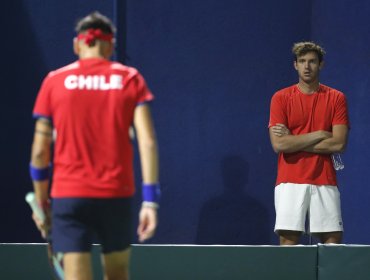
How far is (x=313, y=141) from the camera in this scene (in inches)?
224

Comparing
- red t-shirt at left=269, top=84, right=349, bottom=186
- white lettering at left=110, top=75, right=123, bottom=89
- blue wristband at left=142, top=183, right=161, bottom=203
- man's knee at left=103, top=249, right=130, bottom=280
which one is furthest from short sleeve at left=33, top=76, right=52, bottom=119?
red t-shirt at left=269, top=84, right=349, bottom=186

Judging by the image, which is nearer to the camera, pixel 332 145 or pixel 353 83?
pixel 332 145

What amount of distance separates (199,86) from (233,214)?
1.09m

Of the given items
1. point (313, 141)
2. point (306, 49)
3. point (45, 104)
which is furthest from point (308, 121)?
point (45, 104)

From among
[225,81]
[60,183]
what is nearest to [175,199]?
[225,81]

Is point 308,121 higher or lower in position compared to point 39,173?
higher

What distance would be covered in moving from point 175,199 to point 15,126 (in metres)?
1.42

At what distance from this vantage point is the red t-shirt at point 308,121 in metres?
5.76

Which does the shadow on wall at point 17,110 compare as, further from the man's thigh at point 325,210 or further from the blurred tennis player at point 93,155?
the blurred tennis player at point 93,155

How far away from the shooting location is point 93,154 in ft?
11.8

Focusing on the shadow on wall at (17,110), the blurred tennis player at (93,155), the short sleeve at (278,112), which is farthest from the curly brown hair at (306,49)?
the blurred tennis player at (93,155)

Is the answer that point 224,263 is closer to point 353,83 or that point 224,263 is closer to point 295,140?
point 295,140

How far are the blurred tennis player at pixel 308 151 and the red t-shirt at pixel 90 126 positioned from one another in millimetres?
2311

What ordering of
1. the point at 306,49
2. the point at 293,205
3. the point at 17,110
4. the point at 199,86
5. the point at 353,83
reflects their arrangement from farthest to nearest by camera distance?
the point at 199,86, the point at 17,110, the point at 353,83, the point at 306,49, the point at 293,205
